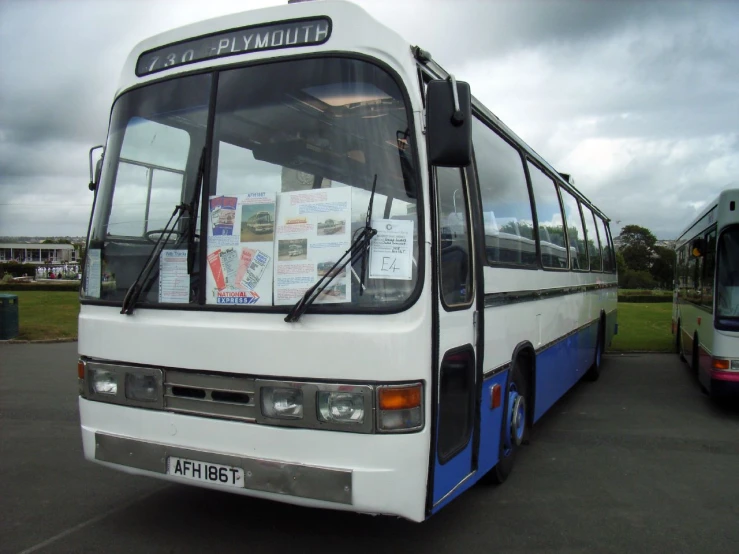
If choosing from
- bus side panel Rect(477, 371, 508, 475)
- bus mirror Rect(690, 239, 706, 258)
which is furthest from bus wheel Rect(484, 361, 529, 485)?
bus mirror Rect(690, 239, 706, 258)

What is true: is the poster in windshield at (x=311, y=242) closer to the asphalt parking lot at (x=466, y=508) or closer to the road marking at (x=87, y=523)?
the asphalt parking lot at (x=466, y=508)

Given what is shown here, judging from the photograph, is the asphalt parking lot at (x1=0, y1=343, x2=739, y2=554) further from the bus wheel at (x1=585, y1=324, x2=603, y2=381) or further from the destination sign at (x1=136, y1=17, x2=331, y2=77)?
the bus wheel at (x1=585, y1=324, x2=603, y2=381)

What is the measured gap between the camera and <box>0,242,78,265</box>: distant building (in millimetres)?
150625

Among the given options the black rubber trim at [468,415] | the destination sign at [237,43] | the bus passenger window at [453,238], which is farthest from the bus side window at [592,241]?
the destination sign at [237,43]

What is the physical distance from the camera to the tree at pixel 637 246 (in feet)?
248

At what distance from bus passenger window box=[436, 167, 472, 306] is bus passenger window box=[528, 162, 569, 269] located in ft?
8.68

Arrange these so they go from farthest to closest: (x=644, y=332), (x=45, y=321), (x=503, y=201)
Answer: (x=45, y=321) → (x=644, y=332) → (x=503, y=201)

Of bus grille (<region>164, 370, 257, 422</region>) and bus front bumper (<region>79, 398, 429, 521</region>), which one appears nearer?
bus front bumper (<region>79, 398, 429, 521</region>)

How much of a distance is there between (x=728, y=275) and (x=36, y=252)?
559 feet

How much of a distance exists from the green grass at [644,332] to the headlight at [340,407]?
47.3 ft

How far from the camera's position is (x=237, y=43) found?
13.6 ft

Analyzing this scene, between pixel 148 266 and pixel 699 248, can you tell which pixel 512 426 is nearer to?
pixel 148 266

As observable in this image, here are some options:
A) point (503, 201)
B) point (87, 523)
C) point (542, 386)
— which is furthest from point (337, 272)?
point (542, 386)

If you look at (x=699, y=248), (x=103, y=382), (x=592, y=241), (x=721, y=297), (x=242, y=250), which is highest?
(x=592, y=241)
